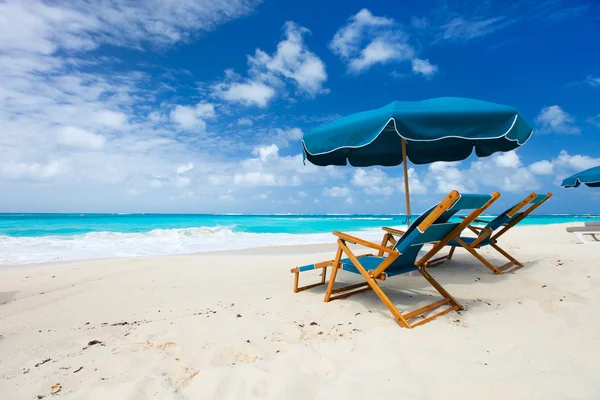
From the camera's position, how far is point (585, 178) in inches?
349

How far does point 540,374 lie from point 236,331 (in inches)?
83.4

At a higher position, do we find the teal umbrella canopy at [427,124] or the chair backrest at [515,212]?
the teal umbrella canopy at [427,124]

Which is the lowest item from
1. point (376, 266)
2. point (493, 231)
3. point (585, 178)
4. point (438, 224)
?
point (376, 266)

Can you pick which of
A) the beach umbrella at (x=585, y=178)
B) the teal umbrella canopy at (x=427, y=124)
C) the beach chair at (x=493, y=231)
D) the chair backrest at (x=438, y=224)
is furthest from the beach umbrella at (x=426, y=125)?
the beach umbrella at (x=585, y=178)

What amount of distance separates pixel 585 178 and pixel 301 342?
9.95 metres

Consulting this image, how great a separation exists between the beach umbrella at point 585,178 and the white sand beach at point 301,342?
18.2ft

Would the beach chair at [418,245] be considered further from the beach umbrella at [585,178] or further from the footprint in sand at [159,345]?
the beach umbrella at [585,178]

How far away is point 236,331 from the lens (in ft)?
9.25

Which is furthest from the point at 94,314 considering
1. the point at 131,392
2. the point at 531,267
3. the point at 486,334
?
the point at 531,267

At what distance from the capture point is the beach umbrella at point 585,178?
8.66m

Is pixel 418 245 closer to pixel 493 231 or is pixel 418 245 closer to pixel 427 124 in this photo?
pixel 427 124

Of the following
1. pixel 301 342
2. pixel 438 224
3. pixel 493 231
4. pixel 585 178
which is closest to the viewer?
pixel 301 342

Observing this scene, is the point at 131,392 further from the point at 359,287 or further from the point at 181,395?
the point at 359,287

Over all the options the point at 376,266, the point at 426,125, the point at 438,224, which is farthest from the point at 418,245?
the point at 426,125
